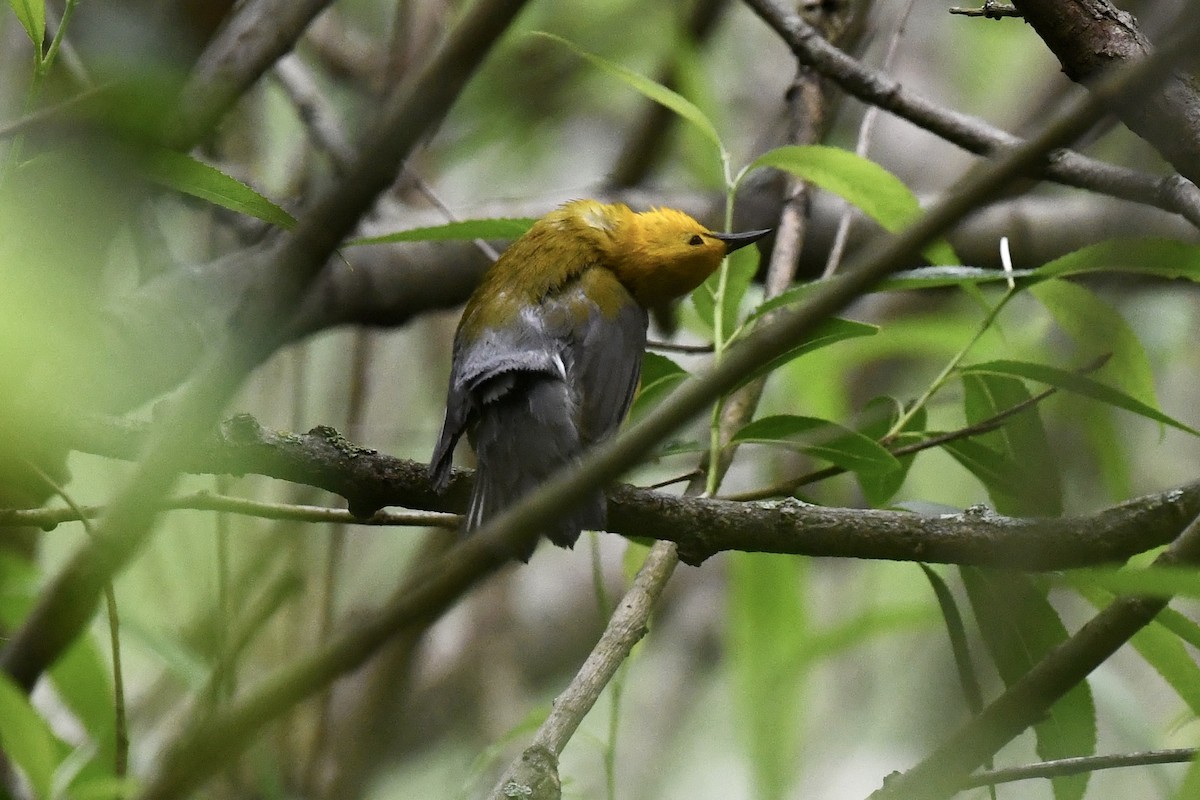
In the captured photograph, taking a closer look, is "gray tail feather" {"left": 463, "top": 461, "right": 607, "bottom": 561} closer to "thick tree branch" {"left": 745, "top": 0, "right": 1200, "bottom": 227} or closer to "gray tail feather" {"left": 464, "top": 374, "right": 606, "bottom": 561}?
"gray tail feather" {"left": 464, "top": 374, "right": 606, "bottom": 561}

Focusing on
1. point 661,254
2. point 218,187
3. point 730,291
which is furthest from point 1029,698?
point 661,254

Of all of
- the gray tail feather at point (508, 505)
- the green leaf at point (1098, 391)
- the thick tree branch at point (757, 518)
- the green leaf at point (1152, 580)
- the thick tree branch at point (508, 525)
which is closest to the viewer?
the thick tree branch at point (508, 525)

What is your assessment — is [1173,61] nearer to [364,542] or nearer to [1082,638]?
[1082,638]

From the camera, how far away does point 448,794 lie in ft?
10.3

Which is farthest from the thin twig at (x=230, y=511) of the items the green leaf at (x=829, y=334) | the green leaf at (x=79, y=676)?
the green leaf at (x=829, y=334)

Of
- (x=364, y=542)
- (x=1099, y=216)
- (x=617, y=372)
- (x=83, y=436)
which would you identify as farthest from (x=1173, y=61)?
(x=364, y=542)

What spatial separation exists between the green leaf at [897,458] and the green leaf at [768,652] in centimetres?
33

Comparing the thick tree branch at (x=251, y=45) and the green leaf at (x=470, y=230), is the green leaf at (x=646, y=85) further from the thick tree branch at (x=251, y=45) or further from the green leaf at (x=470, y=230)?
the thick tree branch at (x=251, y=45)

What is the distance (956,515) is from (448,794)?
214 centimetres

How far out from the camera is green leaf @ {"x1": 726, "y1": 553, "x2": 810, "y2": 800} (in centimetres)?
218

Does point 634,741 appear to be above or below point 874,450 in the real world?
→ above

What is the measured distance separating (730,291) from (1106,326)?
615 millimetres

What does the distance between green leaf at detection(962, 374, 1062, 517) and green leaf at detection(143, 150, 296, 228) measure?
1.06 metres

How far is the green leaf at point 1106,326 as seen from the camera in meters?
1.80
